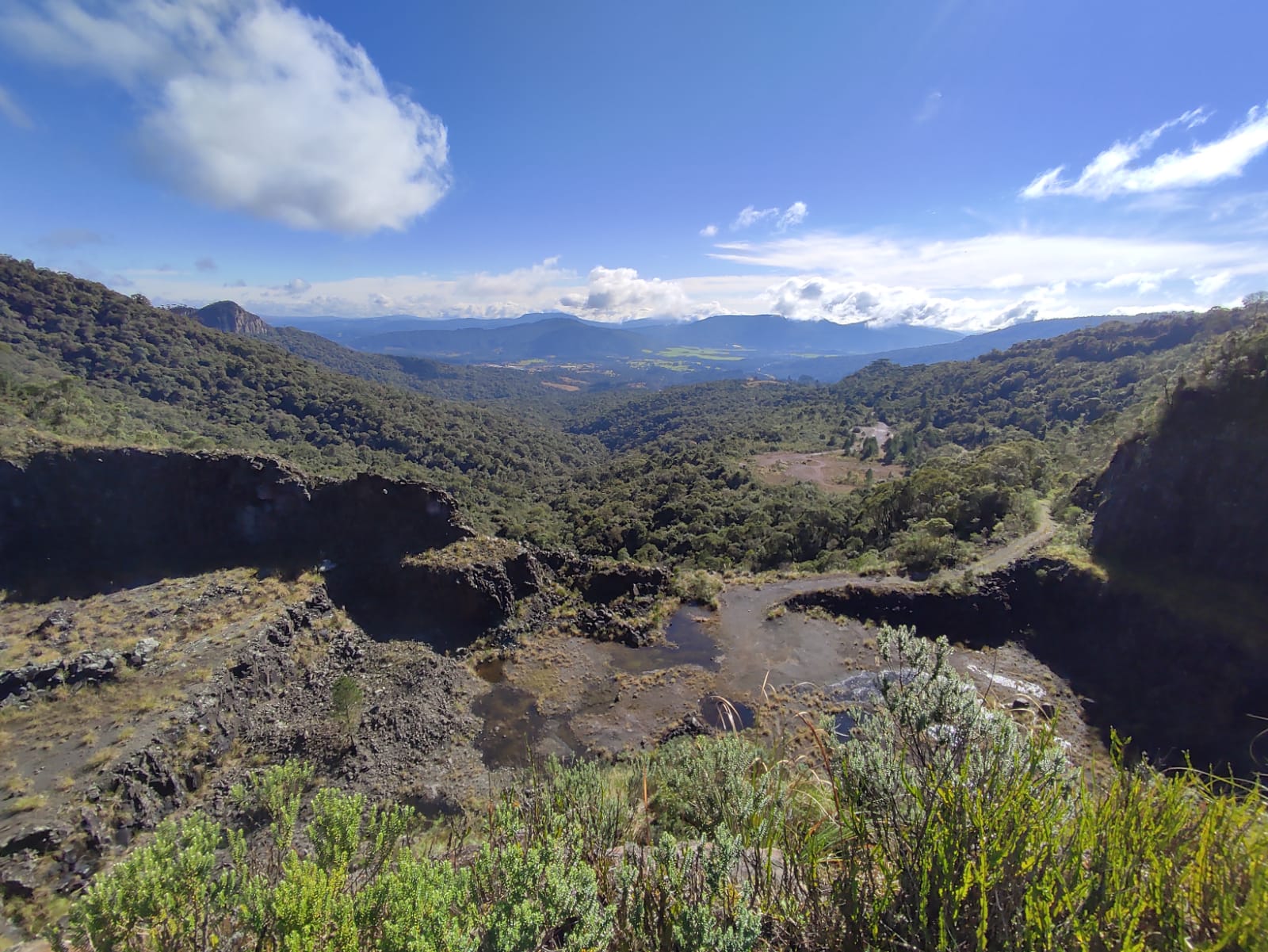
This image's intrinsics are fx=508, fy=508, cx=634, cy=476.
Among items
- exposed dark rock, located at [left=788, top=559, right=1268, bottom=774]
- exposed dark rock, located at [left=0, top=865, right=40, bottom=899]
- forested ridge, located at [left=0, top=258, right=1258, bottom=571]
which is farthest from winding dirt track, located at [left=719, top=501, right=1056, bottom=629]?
exposed dark rock, located at [left=0, top=865, right=40, bottom=899]

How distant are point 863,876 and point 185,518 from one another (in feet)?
82.3

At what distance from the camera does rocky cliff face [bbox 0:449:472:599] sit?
17766mm

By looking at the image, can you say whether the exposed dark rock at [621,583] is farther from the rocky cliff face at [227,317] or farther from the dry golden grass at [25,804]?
the rocky cliff face at [227,317]

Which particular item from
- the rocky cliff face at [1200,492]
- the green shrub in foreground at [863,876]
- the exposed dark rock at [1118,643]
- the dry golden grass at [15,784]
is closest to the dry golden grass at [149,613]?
the dry golden grass at [15,784]

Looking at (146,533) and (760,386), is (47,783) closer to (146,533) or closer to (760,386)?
(146,533)

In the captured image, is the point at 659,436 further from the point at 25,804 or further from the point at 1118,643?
the point at 25,804

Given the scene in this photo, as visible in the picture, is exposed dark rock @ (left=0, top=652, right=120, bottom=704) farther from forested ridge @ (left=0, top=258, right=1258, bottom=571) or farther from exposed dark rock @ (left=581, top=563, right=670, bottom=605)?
exposed dark rock @ (left=581, top=563, right=670, bottom=605)

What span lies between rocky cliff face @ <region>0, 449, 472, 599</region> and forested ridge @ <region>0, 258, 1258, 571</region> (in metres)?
2.34

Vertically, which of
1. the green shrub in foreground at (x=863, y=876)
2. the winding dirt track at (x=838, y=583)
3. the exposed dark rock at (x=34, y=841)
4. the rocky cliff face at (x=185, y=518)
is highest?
the green shrub in foreground at (x=863, y=876)

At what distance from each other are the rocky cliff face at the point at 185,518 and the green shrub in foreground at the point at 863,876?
59.2 feet

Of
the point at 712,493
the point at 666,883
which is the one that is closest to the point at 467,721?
the point at 666,883

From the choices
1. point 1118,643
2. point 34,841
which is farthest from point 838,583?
point 34,841

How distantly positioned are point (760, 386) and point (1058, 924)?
151 m

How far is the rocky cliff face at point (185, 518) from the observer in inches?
699
